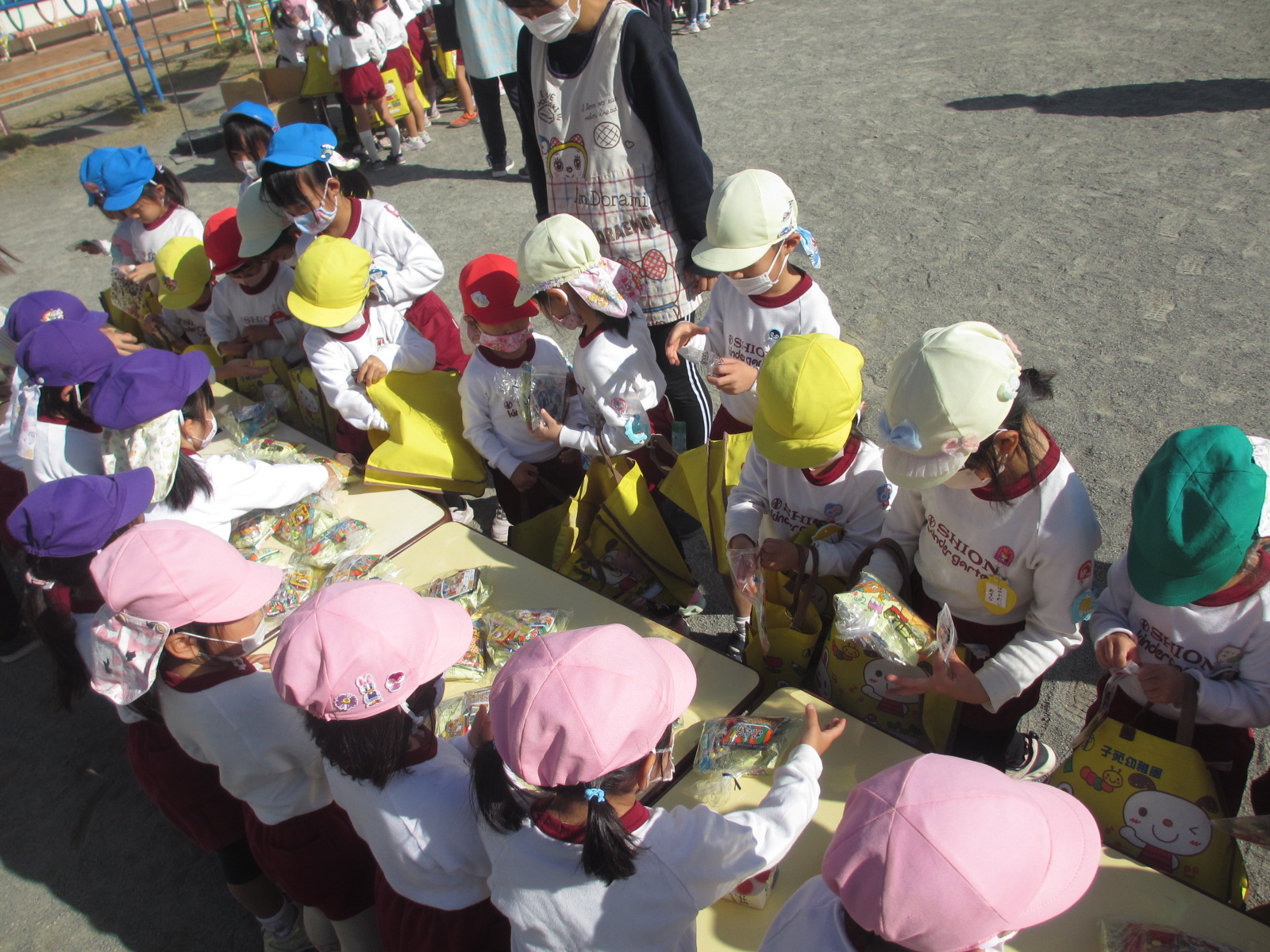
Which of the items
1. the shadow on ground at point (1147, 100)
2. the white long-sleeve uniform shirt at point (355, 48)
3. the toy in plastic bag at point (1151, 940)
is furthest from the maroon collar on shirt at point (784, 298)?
the white long-sleeve uniform shirt at point (355, 48)

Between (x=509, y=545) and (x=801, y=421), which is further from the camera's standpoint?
(x=509, y=545)

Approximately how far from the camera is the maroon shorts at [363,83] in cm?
821

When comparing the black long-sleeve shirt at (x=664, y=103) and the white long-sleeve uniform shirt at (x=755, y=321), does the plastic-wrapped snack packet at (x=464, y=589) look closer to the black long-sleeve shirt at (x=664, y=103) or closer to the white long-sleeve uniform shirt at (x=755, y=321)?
the white long-sleeve uniform shirt at (x=755, y=321)

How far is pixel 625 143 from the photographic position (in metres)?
2.98

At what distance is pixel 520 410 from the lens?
9.93 ft

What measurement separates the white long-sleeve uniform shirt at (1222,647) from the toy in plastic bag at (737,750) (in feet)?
2.58

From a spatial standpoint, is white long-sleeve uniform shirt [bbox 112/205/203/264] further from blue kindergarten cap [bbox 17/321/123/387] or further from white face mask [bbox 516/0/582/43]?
white face mask [bbox 516/0/582/43]

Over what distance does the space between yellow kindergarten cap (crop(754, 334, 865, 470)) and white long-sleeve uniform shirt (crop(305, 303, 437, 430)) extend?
1.81 m

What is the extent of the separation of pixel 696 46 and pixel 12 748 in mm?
10331

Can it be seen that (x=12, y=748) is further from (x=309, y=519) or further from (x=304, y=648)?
(x=304, y=648)

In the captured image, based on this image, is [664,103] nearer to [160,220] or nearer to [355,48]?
[160,220]

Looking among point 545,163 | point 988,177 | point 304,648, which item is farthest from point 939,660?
point 988,177

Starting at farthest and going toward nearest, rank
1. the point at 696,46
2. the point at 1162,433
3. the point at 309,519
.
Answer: the point at 696,46
the point at 1162,433
the point at 309,519

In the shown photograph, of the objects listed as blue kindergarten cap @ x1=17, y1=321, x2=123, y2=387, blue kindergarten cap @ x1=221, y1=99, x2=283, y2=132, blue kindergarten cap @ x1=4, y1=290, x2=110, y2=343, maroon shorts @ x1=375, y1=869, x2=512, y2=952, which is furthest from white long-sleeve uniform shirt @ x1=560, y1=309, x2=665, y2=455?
blue kindergarten cap @ x1=221, y1=99, x2=283, y2=132
